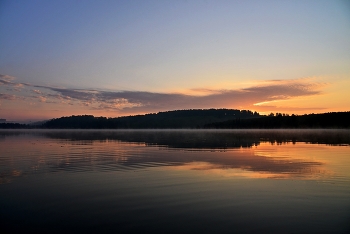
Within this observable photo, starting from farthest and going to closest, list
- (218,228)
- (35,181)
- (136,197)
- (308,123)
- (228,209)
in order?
(308,123), (35,181), (136,197), (228,209), (218,228)

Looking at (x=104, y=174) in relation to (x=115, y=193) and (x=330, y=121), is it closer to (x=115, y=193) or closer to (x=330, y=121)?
(x=115, y=193)

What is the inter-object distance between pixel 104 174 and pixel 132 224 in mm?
7881

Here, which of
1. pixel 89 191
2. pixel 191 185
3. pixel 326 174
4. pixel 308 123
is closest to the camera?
pixel 89 191

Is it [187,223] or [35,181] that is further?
[35,181]

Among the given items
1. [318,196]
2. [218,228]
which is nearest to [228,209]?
[218,228]

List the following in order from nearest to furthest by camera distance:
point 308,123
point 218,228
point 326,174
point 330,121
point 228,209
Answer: point 218,228 < point 228,209 < point 326,174 < point 330,121 < point 308,123

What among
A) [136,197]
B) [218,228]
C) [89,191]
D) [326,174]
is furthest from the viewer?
[326,174]

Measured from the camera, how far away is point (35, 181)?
544 inches

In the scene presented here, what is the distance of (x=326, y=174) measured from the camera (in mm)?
15234

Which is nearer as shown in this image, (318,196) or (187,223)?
(187,223)

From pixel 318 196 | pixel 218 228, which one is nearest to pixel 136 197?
pixel 218 228

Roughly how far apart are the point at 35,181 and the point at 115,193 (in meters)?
4.69

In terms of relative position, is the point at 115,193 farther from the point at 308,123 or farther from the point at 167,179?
the point at 308,123

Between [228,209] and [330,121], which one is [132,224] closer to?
[228,209]
